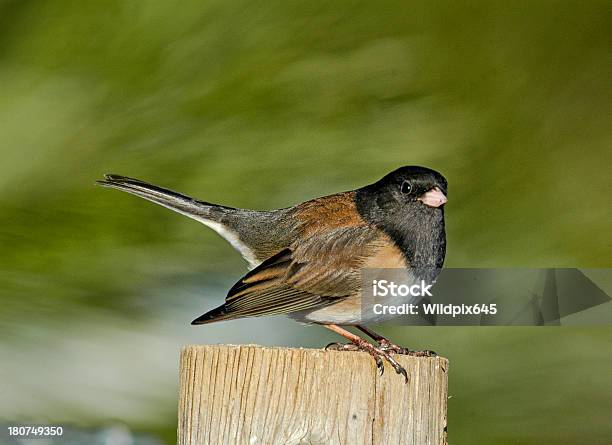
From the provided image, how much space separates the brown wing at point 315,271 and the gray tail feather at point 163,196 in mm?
167

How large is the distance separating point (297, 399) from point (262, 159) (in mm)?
546

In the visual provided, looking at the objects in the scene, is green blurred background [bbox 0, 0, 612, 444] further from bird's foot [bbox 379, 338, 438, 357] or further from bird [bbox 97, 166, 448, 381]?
bird [bbox 97, 166, 448, 381]

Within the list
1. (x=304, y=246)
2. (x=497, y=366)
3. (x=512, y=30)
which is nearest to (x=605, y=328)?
(x=497, y=366)

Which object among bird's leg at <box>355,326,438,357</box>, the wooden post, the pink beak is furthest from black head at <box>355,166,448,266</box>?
the wooden post

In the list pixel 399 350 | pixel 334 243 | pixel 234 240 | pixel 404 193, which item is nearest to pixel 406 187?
pixel 404 193

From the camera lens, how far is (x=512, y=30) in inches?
81.9

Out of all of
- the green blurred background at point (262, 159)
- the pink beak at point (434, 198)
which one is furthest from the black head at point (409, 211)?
the green blurred background at point (262, 159)

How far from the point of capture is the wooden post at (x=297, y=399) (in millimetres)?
1629

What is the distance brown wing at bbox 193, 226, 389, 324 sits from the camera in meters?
2.31

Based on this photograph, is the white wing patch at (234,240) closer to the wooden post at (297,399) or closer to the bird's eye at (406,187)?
the bird's eye at (406,187)

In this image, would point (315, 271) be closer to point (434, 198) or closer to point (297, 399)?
point (434, 198)

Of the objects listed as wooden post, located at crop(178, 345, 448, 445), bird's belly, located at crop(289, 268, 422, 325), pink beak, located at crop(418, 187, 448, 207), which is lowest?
wooden post, located at crop(178, 345, 448, 445)

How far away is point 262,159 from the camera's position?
2.02 metres

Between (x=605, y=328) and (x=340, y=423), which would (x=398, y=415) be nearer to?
(x=340, y=423)
